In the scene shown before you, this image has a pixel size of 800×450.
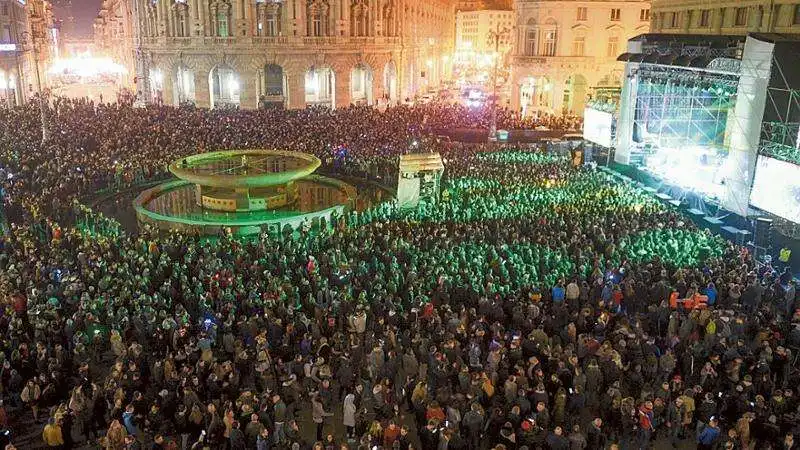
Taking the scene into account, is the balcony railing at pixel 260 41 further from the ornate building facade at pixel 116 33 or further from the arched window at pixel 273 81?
the ornate building facade at pixel 116 33

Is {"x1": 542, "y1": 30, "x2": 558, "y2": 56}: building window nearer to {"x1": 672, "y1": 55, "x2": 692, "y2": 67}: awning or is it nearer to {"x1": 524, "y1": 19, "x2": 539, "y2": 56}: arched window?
{"x1": 524, "y1": 19, "x2": 539, "y2": 56}: arched window

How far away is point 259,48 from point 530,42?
74.5 feet

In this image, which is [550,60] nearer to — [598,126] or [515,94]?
[515,94]

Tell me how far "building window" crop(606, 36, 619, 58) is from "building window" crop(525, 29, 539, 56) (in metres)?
5.94

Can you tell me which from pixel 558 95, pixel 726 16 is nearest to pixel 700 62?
pixel 726 16

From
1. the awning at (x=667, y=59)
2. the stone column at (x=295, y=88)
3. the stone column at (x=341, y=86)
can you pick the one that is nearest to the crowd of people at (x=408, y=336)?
the awning at (x=667, y=59)

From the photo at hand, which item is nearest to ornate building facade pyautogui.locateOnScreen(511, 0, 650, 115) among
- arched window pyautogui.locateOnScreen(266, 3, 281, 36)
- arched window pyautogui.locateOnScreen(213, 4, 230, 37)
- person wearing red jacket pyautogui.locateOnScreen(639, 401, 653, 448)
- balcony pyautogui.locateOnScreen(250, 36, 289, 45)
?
balcony pyautogui.locateOnScreen(250, 36, 289, 45)

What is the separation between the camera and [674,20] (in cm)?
3825

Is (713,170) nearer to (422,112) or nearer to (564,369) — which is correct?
(564,369)

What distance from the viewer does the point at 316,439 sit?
42.0ft

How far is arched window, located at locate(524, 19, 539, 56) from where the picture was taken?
55.3 m

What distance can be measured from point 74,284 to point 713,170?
74.6ft

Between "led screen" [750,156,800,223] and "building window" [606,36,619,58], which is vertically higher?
"building window" [606,36,619,58]

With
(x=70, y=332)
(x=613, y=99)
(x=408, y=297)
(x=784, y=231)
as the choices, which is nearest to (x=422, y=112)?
(x=613, y=99)
